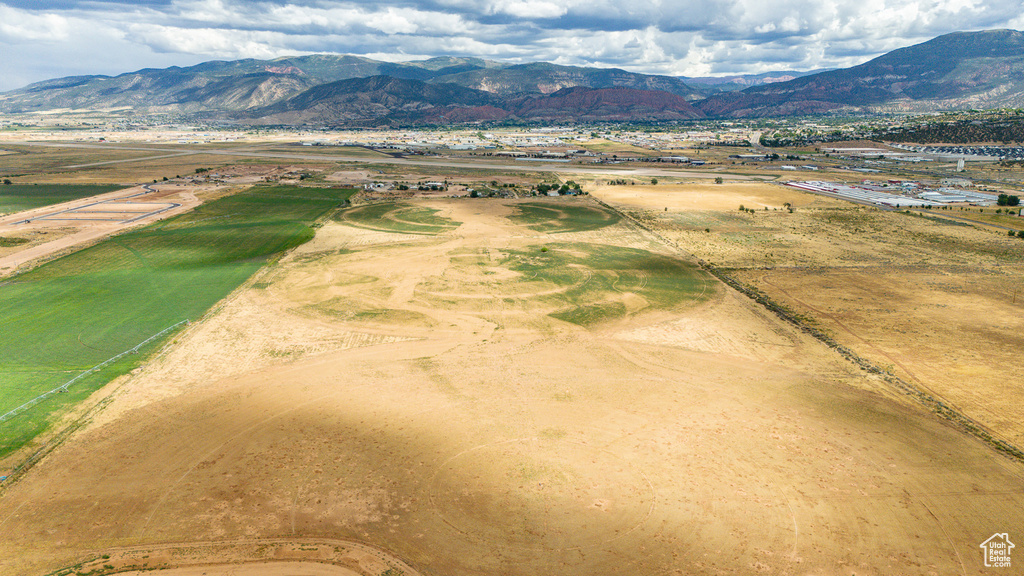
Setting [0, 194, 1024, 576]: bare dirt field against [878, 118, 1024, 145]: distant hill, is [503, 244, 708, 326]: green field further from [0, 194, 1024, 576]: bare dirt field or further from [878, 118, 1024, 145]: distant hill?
[878, 118, 1024, 145]: distant hill

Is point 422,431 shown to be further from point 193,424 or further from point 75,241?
point 75,241

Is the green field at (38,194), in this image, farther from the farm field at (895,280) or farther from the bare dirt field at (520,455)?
the farm field at (895,280)

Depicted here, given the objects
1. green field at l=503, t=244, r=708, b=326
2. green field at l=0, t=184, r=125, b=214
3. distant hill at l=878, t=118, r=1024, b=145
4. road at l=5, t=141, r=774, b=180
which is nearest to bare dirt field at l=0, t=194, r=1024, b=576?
green field at l=503, t=244, r=708, b=326

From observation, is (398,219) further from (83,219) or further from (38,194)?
(38,194)

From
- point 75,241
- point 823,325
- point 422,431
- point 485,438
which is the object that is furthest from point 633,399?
point 75,241

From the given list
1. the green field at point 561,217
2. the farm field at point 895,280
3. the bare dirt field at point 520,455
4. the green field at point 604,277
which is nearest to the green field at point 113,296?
the bare dirt field at point 520,455

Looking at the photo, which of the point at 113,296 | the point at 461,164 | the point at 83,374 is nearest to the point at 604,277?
the point at 83,374
